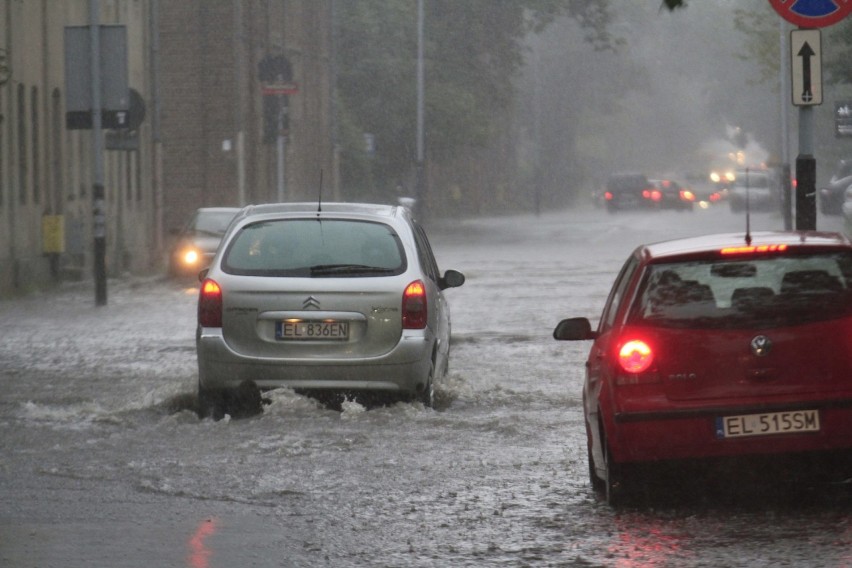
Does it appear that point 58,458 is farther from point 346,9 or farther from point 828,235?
point 346,9

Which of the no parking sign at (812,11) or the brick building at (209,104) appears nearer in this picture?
the no parking sign at (812,11)

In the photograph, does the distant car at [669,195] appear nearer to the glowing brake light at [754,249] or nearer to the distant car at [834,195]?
the distant car at [834,195]

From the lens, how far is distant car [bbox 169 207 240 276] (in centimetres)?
2945

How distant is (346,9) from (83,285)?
32.7 meters

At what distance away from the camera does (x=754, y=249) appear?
8.75m

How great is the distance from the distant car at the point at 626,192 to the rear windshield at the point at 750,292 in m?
73.2

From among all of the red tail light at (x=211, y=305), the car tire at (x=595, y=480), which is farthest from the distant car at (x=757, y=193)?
the car tire at (x=595, y=480)

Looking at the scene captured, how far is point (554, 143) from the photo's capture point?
329 ft

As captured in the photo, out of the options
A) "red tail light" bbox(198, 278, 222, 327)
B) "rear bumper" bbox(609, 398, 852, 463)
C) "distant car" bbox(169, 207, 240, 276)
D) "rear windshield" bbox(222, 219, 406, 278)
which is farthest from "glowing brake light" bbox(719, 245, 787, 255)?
"distant car" bbox(169, 207, 240, 276)

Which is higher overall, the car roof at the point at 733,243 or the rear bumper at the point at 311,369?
the car roof at the point at 733,243

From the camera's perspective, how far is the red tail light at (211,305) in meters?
12.5

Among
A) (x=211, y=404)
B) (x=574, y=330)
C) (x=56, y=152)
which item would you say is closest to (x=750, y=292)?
(x=574, y=330)

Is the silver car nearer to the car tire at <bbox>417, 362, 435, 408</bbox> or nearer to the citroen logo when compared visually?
the car tire at <bbox>417, 362, 435, 408</bbox>

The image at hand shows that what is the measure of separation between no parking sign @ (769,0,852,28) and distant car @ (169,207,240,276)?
17.3m
